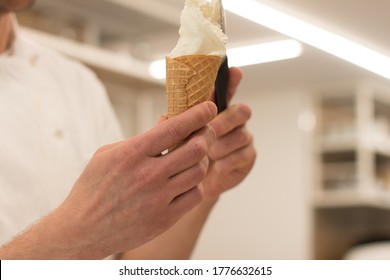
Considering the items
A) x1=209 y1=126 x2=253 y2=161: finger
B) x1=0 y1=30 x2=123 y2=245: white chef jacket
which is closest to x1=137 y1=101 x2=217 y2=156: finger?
x1=209 y1=126 x2=253 y2=161: finger

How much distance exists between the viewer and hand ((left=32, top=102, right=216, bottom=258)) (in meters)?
0.52

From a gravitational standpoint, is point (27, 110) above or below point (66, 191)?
above

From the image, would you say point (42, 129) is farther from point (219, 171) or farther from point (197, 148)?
point (197, 148)

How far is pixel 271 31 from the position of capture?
0.72 metres

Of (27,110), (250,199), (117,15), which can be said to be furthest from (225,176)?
(250,199)

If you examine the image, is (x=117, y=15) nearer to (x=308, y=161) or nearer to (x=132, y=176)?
(x=132, y=176)

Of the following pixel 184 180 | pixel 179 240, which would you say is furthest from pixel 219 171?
pixel 184 180

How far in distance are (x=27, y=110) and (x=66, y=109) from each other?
0.07m

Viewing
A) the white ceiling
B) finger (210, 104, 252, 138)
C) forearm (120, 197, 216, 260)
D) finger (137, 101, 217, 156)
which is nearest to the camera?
finger (137, 101, 217, 156)

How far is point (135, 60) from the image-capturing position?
171 centimetres

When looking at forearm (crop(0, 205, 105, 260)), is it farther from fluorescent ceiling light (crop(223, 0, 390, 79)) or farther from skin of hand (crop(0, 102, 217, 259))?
fluorescent ceiling light (crop(223, 0, 390, 79))

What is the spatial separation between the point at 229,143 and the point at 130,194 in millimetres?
247

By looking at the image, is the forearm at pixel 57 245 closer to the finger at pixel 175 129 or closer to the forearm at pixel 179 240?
the finger at pixel 175 129

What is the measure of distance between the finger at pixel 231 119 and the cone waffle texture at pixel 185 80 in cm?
17
